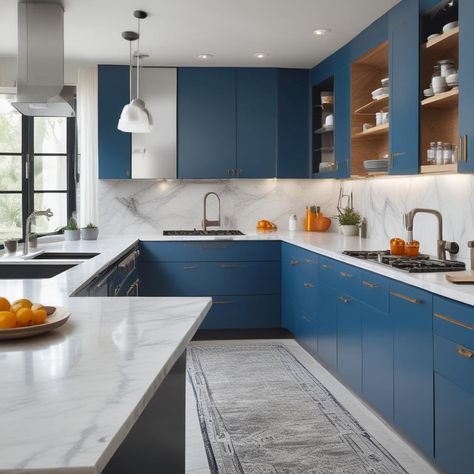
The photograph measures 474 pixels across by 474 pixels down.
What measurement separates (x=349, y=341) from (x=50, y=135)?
341cm

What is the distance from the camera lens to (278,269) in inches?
231

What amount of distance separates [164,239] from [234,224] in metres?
0.97

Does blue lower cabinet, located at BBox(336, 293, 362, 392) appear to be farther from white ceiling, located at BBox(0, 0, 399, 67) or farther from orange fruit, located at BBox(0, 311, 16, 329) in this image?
orange fruit, located at BBox(0, 311, 16, 329)

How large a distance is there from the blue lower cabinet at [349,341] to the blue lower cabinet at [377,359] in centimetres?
9

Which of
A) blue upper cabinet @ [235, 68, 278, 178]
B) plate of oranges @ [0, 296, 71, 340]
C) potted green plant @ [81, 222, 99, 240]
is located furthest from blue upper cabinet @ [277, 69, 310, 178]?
plate of oranges @ [0, 296, 71, 340]

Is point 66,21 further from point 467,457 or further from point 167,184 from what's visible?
point 467,457

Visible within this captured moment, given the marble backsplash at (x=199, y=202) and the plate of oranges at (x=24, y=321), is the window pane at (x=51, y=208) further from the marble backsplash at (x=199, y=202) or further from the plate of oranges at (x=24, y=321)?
the plate of oranges at (x=24, y=321)

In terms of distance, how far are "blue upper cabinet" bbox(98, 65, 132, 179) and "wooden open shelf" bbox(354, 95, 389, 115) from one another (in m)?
2.16

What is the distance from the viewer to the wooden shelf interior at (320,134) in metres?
6.17

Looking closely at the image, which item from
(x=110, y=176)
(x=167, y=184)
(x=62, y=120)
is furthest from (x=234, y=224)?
(x=62, y=120)

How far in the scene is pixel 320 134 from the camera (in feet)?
20.6

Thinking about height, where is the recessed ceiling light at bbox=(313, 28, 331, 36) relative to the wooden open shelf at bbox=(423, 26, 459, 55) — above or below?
above

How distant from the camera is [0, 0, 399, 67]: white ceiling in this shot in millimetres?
4230

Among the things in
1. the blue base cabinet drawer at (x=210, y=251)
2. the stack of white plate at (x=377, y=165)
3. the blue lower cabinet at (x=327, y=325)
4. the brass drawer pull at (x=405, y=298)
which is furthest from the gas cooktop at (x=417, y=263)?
the blue base cabinet drawer at (x=210, y=251)
